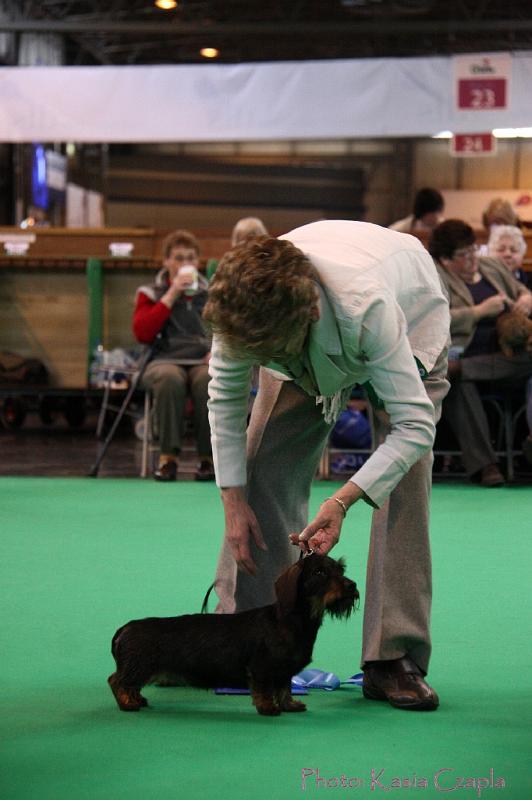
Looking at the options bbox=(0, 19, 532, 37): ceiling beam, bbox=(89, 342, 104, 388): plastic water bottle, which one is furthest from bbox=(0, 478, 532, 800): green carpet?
bbox=(0, 19, 532, 37): ceiling beam

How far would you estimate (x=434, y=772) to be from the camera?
6.97 ft

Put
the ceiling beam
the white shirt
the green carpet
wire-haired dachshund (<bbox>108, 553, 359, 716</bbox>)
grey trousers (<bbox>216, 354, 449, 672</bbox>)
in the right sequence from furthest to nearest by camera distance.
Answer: the ceiling beam, grey trousers (<bbox>216, 354, 449, 672</bbox>), wire-haired dachshund (<bbox>108, 553, 359, 716</bbox>), the white shirt, the green carpet

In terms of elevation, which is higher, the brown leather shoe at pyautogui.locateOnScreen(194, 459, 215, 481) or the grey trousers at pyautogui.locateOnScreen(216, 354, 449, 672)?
the grey trousers at pyautogui.locateOnScreen(216, 354, 449, 672)

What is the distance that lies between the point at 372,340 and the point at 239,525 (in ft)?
1.82

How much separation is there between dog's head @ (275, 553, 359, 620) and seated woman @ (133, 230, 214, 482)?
170 inches

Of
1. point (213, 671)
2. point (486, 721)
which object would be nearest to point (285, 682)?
point (213, 671)

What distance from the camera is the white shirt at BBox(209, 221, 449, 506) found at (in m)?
2.27

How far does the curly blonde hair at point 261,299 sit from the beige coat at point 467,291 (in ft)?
14.2

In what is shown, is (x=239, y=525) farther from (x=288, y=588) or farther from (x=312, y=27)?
(x=312, y=27)

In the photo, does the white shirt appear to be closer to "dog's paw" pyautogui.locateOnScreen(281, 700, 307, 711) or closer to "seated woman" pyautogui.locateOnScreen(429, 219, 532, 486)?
"dog's paw" pyautogui.locateOnScreen(281, 700, 307, 711)

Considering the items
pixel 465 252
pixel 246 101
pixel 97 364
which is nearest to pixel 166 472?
pixel 465 252

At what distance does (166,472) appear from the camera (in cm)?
676

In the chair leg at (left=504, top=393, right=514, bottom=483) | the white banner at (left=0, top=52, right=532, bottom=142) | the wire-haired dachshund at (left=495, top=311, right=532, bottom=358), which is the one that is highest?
the white banner at (left=0, top=52, right=532, bottom=142)

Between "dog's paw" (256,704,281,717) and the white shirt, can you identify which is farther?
"dog's paw" (256,704,281,717)
